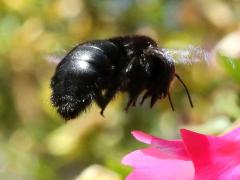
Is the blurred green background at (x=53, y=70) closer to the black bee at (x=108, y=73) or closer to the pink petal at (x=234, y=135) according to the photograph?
the black bee at (x=108, y=73)

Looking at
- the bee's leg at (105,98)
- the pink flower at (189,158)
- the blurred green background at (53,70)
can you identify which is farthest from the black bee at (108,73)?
the blurred green background at (53,70)

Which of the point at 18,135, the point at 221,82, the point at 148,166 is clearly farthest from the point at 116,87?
the point at 18,135

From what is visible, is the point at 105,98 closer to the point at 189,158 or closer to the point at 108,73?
the point at 108,73

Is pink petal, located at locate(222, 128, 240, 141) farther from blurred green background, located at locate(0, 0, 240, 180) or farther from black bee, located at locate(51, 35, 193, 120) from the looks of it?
blurred green background, located at locate(0, 0, 240, 180)

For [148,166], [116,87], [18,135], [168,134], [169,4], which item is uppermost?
[169,4]

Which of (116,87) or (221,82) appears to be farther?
(221,82)

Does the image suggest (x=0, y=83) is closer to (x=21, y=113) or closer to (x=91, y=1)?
(x=21, y=113)

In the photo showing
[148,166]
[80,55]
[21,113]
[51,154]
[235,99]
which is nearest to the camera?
[148,166]

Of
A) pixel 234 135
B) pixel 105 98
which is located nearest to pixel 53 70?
pixel 105 98
